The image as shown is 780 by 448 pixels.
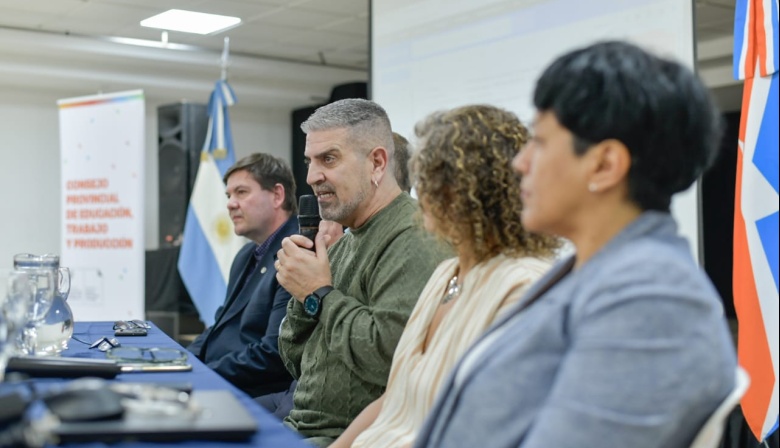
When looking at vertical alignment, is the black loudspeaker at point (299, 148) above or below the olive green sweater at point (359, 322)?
above

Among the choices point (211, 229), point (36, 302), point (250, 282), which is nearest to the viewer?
point (36, 302)

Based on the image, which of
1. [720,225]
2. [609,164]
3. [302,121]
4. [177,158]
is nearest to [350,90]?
[302,121]

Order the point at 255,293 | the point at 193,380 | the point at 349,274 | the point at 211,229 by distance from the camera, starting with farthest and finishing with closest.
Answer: the point at 211,229 → the point at 255,293 → the point at 349,274 → the point at 193,380

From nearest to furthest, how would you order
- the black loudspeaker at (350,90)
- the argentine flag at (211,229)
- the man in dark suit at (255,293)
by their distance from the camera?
1. the man in dark suit at (255,293)
2. the argentine flag at (211,229)
3. the black loudspeaker at (350,90)

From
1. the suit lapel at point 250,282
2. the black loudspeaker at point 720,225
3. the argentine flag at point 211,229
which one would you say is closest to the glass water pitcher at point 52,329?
the suit lapel at point 250,282

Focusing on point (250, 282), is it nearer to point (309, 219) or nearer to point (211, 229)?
point (309, 219)

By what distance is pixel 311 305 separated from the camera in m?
1.86

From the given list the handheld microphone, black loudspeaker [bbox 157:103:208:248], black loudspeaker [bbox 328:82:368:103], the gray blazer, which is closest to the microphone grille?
the handheld microphone

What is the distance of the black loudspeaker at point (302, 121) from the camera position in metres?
7.37

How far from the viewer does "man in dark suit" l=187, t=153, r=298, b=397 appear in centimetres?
256

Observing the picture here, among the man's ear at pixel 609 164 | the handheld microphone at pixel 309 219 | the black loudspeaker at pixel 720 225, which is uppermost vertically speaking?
the man's ear at pixel 609 164

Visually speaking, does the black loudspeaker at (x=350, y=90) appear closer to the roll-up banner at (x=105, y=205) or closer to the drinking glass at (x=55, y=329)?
the roll-up banner at (x=105, y=205)

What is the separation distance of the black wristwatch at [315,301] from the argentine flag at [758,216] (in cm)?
132

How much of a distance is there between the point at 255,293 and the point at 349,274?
0.84 metres
